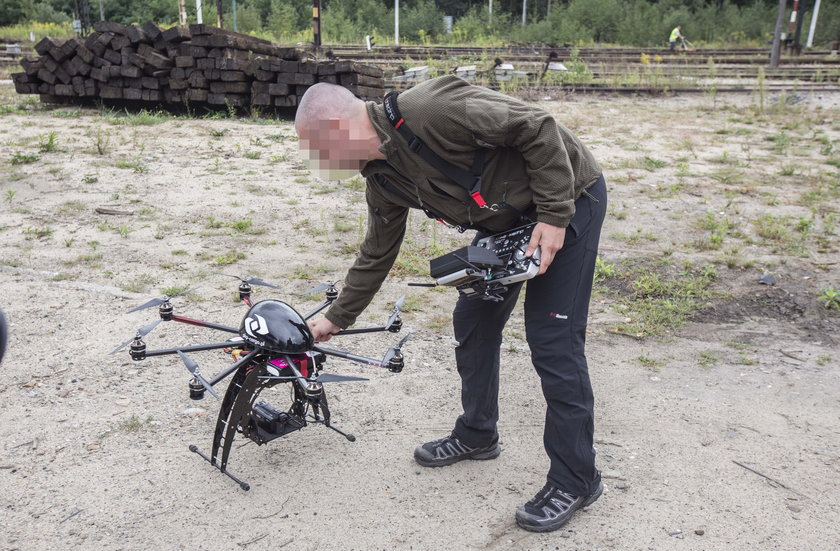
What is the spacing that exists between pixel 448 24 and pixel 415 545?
118 ft

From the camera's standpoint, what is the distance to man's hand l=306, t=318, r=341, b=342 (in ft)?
10.9

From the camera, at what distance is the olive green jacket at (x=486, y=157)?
2.63 meters

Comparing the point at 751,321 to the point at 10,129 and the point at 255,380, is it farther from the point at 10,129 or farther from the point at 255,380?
the point at 10,129

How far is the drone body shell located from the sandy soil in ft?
2.41

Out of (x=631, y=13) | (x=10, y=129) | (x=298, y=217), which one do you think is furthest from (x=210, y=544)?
(x=631, y=13)

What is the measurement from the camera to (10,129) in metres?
10.6

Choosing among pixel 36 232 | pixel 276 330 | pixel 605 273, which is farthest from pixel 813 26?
pixel 276 330

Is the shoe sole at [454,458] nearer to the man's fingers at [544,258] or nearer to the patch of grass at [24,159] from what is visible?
the man's fingers at [544,258]

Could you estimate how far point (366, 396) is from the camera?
4125mm

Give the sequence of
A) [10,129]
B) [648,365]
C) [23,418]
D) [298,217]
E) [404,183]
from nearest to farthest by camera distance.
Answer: [404,183] < [23,418] < [648,365] < [298,217] < [10,129]

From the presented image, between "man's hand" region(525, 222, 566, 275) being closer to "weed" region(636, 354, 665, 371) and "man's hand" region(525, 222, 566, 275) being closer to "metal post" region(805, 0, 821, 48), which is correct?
"weed" region(636, 354, 665, 371)

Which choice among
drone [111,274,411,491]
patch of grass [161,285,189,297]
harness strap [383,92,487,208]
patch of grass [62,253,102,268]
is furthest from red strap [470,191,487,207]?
patch of grass [62,253,102,268]

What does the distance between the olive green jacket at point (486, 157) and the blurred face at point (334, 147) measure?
92mm

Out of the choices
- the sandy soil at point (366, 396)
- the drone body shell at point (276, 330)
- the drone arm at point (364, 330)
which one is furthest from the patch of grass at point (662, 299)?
the drone body shell at point (276, 330)
